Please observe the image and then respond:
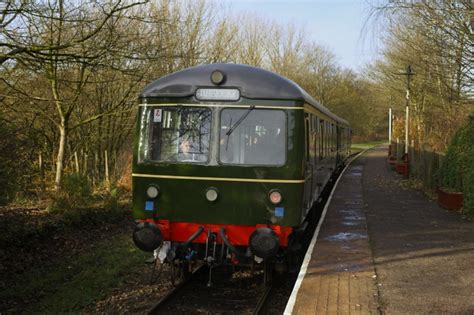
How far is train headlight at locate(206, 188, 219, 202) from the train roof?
131 centimetres

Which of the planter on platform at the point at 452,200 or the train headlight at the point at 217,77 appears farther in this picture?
the planter on platform at the point at 452,200

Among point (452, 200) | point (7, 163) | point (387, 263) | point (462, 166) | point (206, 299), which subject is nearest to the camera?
point (206, 299)

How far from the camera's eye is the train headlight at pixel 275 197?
666 cm

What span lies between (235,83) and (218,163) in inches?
42.4

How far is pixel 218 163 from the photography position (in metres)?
6.83

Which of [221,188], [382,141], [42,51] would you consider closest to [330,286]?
[221,188]

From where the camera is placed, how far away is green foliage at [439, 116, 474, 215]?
12.4m

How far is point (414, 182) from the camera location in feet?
64.4

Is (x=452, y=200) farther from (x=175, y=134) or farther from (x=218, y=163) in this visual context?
(x=175, y=134)

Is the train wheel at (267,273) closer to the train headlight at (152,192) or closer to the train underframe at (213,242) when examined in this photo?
the train underframe at (213,242)

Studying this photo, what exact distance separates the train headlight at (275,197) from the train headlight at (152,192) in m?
1.52

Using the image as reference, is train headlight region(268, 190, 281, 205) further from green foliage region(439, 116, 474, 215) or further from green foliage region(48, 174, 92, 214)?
green foliage region(439, 116, 474, 215)

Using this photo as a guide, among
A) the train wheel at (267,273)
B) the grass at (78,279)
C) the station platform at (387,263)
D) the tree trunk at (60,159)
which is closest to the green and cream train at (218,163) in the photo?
the train wheel at (267,273)

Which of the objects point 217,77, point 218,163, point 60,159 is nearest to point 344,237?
point 218,163
